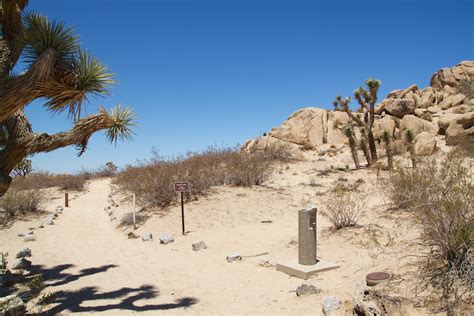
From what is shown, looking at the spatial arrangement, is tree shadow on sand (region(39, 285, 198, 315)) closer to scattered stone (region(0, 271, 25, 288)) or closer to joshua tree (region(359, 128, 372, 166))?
scattered stone (region(0, 271, 25, 288))

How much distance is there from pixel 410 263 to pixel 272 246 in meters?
4.03

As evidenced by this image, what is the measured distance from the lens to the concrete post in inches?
253

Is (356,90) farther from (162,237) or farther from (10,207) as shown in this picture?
(10,207)

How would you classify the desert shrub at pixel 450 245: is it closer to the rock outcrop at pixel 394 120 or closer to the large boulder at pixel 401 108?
the rock outcrop at pixel 394 120

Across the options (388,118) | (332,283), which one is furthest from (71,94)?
(388,118)

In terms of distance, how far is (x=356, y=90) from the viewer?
19.7 m

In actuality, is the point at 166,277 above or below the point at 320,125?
below

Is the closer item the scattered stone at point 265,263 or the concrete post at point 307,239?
the concrete post at point 307,239

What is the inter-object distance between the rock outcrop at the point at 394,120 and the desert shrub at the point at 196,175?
30.0 ft

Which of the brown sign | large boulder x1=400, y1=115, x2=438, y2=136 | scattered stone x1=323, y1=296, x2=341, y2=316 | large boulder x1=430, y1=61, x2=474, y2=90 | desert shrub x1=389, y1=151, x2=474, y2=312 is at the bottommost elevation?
scattered stone x1=323, y1=296, x2=341, y2=316

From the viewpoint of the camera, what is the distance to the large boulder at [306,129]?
2747cm

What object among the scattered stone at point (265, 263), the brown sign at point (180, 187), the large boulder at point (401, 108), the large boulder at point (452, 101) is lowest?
the scattered stone at point (265, 263)

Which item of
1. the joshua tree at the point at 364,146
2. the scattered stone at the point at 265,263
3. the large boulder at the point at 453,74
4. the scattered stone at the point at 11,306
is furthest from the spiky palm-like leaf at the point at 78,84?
the large boulder at the point at 453,74

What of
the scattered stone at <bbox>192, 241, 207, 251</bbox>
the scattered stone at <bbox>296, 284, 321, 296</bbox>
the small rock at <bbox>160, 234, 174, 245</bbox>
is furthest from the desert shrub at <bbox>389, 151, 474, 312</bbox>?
the small rock at <bbox>160, 234, 174, 245</bbox>
